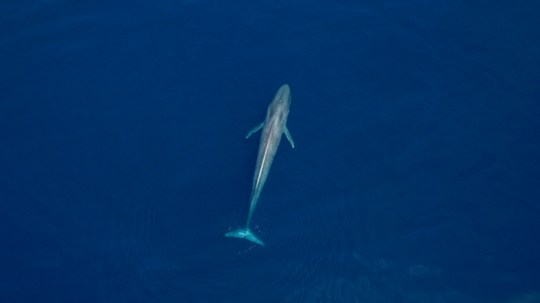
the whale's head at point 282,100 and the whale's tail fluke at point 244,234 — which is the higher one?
the whale's head at point 282,100

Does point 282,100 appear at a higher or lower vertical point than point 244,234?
higher

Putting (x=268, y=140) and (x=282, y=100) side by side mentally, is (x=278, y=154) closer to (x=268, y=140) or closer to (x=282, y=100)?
(x=268, y=140)

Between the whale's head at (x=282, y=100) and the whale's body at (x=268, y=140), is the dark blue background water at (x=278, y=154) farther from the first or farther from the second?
the whale's head at (x=282, y=100)

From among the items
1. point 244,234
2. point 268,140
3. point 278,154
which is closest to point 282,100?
point 268,140

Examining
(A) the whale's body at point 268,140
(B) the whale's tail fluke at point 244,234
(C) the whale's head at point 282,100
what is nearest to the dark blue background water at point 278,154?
(B) the whale's tail fluke at point 244,234

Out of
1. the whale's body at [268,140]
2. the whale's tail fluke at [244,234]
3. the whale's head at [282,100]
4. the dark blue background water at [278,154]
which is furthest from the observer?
the whale's head at [282,100]

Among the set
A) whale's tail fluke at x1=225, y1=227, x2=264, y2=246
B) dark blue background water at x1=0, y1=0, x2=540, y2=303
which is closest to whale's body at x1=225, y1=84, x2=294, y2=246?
whale's tail fluke at x1=225, y1=227, x2=264, y2=246

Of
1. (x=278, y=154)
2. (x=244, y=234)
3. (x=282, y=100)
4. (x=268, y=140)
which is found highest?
(x=282, y=100)
